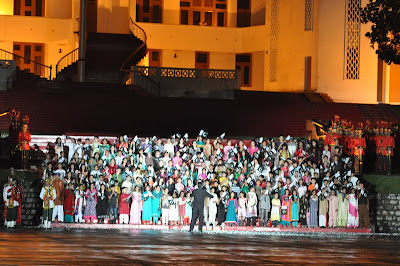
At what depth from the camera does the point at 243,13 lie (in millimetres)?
49812

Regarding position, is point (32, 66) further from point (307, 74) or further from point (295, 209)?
point (295, 209)

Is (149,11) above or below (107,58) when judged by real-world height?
above

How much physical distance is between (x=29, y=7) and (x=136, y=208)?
992 inches

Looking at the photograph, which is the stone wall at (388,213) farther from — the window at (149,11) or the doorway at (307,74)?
the window at (149,11)

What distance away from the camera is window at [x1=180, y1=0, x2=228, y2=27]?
4938 cm

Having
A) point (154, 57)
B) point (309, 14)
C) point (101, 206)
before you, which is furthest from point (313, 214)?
point (154, 57)

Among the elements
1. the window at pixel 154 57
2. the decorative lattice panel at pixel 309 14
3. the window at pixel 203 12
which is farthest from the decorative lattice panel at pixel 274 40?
the window at pixel 154 57

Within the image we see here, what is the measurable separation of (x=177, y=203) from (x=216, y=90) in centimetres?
1460

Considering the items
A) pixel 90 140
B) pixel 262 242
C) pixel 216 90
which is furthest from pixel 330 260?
pixel 216 90

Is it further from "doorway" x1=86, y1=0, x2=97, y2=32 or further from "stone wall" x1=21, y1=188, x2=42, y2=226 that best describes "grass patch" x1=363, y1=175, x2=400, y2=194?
"doorway" x1=86, y1=0, x2=97, y2=32

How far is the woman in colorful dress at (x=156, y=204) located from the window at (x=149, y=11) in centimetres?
2480

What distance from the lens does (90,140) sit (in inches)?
1086

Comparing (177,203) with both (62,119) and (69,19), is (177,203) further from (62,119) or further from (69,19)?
(69,19)

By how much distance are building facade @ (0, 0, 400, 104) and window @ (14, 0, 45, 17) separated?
5 cm
